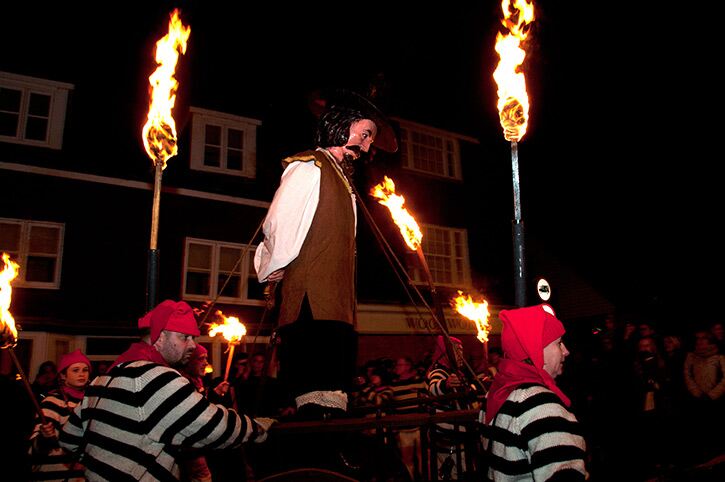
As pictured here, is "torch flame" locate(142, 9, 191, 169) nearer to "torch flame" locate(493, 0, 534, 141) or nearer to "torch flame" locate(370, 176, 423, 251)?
"torch flame" locate(493, 0, 534, 141)

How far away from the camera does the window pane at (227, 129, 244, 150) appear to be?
60.6ft

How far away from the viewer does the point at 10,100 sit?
1543 cm

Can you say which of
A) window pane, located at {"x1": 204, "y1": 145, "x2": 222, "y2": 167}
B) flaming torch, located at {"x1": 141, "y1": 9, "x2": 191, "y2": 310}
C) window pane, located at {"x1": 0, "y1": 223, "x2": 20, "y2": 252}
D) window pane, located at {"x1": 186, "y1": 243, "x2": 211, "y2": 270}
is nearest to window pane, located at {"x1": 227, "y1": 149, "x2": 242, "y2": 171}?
window pane, located at {"x1": 204, "y1": 145, "x2": 222, "y2": 167}

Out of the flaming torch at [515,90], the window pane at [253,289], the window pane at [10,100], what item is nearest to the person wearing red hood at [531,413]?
the flaming torch at [515,90]

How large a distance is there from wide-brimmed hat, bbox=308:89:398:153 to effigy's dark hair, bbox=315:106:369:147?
0.11 ft

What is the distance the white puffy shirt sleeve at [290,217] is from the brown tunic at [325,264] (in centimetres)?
6

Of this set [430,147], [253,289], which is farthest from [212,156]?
[430,147]

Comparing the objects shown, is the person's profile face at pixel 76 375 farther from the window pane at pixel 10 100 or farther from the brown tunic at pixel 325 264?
the window pane at pixel 10 100

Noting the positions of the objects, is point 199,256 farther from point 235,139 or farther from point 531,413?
point 531,413

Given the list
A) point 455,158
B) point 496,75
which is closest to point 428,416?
point 496,75

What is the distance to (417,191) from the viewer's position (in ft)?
69.4

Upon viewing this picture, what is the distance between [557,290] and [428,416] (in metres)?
24.0

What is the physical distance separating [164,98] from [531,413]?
446cm

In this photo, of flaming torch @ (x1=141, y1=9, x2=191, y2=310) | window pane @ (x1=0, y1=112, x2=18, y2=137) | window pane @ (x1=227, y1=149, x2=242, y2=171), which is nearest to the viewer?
flaming torch @ (x1=141, y1=9, x2=191, y2=310)
